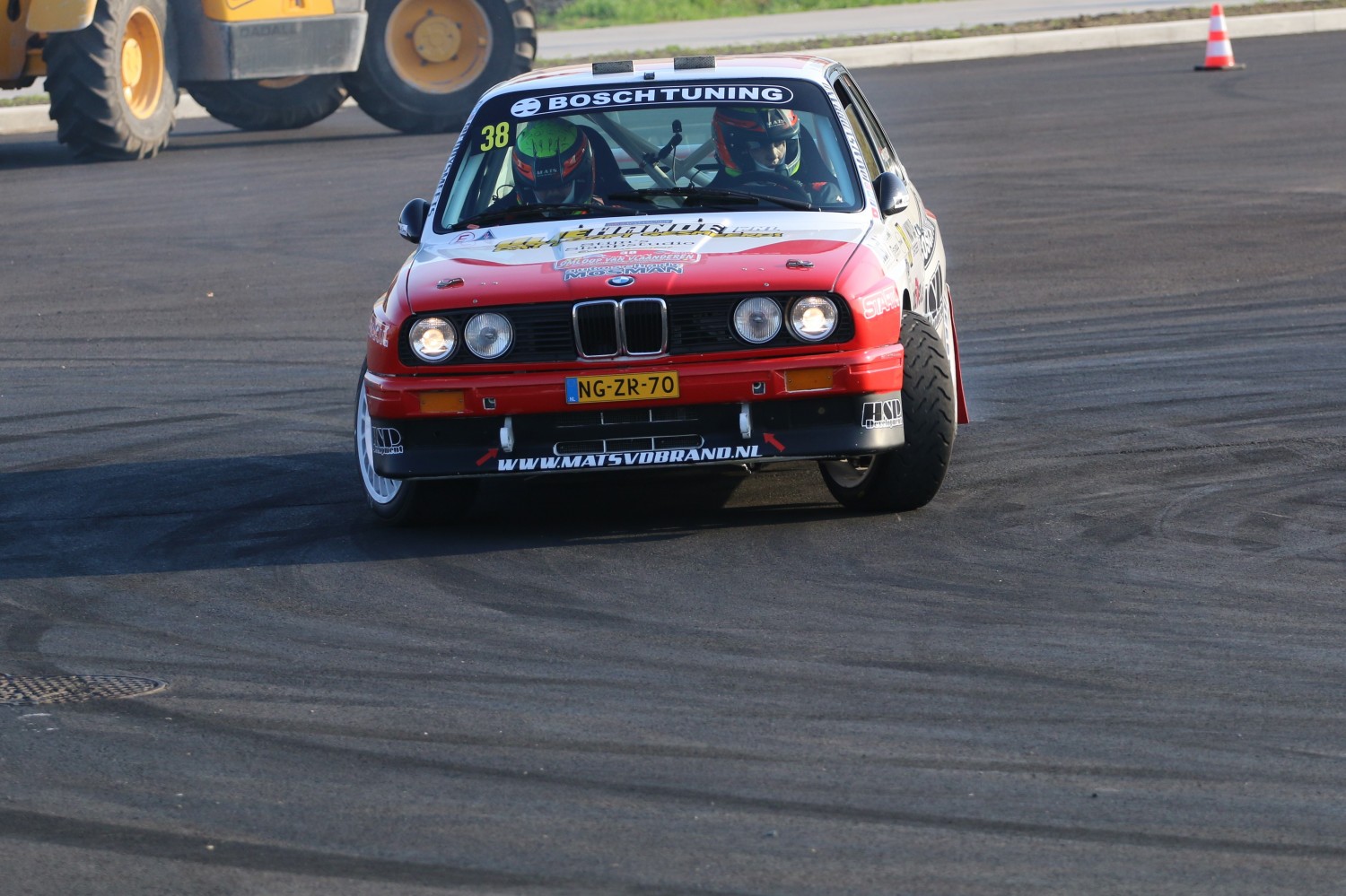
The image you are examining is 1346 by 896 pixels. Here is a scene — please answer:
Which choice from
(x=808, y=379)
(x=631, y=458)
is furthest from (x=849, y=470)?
(x=631, y=458)

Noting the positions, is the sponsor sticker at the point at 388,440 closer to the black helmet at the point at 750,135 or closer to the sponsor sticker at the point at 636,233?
the sponsor sticker at the point at 636,233

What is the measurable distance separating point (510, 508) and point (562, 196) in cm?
118

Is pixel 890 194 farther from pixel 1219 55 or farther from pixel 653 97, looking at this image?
pixel 1219 55

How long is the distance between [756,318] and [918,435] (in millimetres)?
682

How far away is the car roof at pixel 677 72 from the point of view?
321 inches

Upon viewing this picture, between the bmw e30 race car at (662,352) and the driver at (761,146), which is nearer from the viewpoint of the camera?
the bmw e30 race car at (662,352)

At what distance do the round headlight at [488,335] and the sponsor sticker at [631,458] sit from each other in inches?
13.9

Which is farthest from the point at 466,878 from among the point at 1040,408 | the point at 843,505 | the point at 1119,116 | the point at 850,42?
the point at 850,42

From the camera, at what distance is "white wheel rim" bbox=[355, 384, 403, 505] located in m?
7.30

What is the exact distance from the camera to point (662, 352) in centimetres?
683

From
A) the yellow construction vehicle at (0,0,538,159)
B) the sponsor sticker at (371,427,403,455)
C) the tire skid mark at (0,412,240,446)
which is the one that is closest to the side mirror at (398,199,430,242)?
the sponsor sticker at (371,427,403,455)

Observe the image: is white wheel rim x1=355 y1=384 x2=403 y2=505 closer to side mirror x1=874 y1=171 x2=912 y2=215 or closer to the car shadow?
the car shadow

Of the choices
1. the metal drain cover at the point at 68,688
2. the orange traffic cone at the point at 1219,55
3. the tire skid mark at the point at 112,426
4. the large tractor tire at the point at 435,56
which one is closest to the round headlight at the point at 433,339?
the metal drain cover at the point at 68,688

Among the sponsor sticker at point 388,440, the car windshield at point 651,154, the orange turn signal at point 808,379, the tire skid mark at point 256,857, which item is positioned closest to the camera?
the tire skid mark at point 256,857
